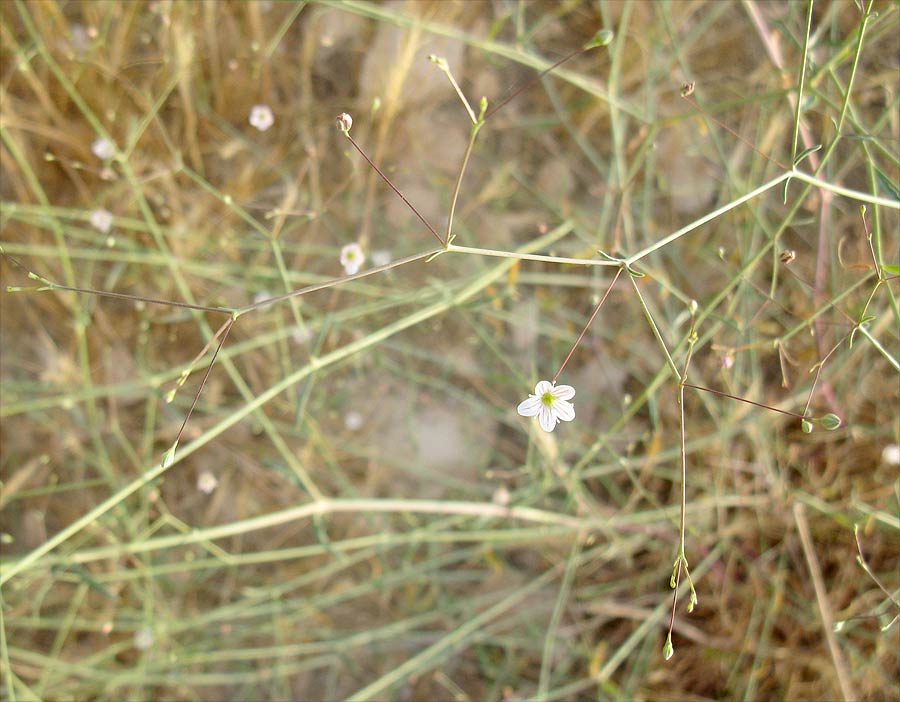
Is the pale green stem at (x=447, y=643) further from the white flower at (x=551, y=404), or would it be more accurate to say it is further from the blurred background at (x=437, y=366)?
the white flower at (x=551, y=404)

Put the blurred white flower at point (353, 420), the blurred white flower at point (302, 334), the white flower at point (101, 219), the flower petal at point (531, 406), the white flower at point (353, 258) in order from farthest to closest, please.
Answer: the blurred white flower at point (353, 420) < the white flower at point (101, 219) < the white flower at point (353, 258) < the blurred white flower at point (302, 334) < the flower petal at point (531, 406)

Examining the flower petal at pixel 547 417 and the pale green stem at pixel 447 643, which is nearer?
the flower petal at pixel 547 417

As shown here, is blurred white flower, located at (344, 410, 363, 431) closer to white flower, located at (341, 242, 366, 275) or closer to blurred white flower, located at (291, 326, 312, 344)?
blurred white flower, located at (291, 326, 312, 344)

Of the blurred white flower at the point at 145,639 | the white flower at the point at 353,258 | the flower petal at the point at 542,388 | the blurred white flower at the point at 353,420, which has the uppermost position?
the white flower at the point at 353,258

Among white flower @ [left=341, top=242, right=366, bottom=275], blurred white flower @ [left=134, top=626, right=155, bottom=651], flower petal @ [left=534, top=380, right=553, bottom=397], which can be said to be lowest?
blurred white flower @ [left=134, top=626, right=155, bottom=651]

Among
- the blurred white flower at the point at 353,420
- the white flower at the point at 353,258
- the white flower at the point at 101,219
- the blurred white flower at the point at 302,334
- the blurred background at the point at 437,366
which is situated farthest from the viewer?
the blurred white flower at the point at 353,420

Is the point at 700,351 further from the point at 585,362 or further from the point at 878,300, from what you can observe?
the point at 878,300

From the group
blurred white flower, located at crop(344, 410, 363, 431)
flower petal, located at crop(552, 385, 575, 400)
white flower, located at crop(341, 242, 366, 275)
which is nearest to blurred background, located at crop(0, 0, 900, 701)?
blurred white flower, located at crop(344, 410, 363, 431)

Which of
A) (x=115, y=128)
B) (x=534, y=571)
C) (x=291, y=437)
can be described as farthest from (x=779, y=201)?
(x=115, y=128)

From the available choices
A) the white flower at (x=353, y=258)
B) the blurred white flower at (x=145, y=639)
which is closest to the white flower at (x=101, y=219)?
the white flower at (x=353, y=258)
